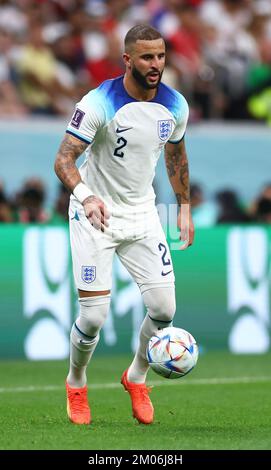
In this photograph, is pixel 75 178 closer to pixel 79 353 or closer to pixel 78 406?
pixel 79 353

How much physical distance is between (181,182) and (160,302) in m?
1.00

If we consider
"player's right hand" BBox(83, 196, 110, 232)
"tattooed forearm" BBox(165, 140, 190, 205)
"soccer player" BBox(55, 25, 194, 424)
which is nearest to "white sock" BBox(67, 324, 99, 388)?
"soccer player" BBox(55, 25, 194, 424)

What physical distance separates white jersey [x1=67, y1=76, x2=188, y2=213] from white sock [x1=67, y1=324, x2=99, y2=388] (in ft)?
3.13

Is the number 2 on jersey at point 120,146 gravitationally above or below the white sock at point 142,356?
above

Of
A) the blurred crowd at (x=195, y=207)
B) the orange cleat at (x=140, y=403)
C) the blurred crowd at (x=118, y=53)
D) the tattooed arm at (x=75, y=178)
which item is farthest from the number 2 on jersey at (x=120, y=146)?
the blurred crowd at (x=118, y=53)

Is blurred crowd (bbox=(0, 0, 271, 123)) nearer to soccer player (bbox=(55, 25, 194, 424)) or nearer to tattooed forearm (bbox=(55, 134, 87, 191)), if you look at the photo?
soccer player (bbox=(55, 25, 194, 424))

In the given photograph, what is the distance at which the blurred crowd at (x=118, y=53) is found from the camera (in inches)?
643

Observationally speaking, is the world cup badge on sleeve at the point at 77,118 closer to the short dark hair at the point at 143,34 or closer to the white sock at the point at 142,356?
the short dark hair at the point at 143,34

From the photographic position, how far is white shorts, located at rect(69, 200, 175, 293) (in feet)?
26.3

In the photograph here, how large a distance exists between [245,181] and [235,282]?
120 inches

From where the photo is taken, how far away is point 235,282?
47.7 feet

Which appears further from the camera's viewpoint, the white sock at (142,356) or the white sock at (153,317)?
the white sock at (142,356)

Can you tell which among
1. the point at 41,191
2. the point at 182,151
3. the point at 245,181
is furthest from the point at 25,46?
the point at 182,151
